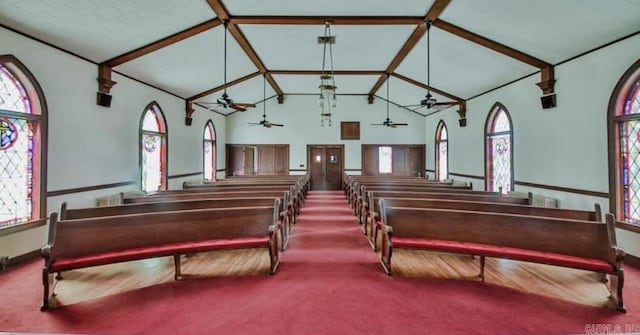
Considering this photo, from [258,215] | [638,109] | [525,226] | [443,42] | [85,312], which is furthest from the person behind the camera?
[443,42]

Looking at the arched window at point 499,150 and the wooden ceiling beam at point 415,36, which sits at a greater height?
the wooden ceiling beam at point 415,36

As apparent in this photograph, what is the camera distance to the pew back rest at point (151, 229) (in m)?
2.65

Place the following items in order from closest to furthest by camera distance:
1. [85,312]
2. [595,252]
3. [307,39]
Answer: [85,312]
[595,252]
[307,39]

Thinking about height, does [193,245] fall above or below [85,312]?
above

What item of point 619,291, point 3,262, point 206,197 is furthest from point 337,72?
point 3,262

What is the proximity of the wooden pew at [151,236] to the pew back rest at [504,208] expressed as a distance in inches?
63.7

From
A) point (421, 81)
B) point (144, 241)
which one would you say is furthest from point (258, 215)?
point (421, 81)

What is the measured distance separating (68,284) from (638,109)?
21.8ft

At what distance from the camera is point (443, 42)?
5547 millimetres

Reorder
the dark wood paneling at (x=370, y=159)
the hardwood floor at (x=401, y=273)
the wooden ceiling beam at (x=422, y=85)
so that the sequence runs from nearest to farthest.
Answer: the hardwood floor at (x=401, y=273), the wooden ceiling beam at (x=422, y=85), the dark wood paneling at (x=370, y=159)

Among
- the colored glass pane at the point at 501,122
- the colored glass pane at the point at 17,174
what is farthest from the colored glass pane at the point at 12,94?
the colored glass pane at the point at 501,122

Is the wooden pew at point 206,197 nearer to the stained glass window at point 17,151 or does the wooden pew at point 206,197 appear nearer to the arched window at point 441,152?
the stained glass window at point 17,151

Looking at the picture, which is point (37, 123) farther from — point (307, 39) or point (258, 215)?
point (307, 39)

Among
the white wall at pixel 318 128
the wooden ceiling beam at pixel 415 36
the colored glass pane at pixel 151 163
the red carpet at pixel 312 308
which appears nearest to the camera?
the red carpet at pixel 312 308
